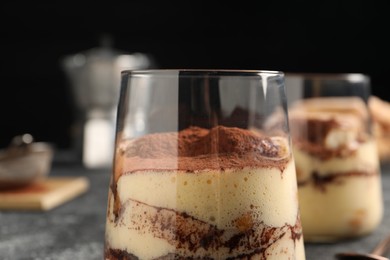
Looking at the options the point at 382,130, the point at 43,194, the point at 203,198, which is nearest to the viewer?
the point at 203,198

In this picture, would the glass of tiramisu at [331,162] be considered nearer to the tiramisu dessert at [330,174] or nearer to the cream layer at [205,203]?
the tiramisu dessert at [330,174]

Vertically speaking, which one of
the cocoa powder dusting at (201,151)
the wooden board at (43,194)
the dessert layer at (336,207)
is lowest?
the wooden board at (43,194)

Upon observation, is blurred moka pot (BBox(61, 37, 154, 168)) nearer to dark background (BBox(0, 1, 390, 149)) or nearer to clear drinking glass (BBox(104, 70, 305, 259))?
dark background (BBox(0, 1, 390, 149))

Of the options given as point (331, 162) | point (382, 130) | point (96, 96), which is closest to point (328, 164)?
point (331, 162)

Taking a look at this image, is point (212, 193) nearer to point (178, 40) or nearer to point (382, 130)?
point (382, 130)

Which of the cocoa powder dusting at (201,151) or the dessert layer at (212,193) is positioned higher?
the cocoa powder dusting at (201,151)

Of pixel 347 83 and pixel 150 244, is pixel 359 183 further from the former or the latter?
pixel 150 244

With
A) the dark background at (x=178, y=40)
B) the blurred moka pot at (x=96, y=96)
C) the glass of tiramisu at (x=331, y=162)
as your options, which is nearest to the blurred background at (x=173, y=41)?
the dark background at (x=178, y=40)
